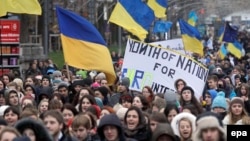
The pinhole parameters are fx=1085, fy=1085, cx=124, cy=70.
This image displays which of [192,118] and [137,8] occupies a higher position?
[137,8]

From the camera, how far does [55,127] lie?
11070mm

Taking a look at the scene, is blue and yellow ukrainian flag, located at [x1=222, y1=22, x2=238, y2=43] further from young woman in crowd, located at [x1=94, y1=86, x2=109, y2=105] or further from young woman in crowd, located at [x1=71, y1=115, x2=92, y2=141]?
young woman in crowd, located at [x1=71, y1=115, x2=92, y2=141]

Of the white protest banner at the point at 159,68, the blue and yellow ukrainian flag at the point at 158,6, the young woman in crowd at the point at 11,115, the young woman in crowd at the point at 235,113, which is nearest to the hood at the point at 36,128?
the young woman in crowd at the point at 11,115

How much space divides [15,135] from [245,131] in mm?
2067

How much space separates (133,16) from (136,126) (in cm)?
1067

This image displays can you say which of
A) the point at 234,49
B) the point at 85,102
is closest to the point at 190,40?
the point at 234,49

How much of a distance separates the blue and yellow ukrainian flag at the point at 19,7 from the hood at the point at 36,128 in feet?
36.1

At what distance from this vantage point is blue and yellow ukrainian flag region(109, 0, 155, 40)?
2195 cm

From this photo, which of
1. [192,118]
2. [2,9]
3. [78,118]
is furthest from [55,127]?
[2,9]

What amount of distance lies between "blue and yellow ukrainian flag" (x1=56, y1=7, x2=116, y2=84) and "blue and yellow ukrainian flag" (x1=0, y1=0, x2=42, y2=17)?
2374 mm

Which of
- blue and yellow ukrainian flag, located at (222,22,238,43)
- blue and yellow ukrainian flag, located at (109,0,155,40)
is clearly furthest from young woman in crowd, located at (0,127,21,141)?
blue and yellow ukrainian flag, located at (222,22,238,43)

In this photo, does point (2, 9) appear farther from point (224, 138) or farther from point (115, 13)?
point (224, 138)

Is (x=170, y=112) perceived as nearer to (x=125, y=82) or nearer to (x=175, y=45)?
(x=125, y=82)

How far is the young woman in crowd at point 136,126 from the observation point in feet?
39.0
